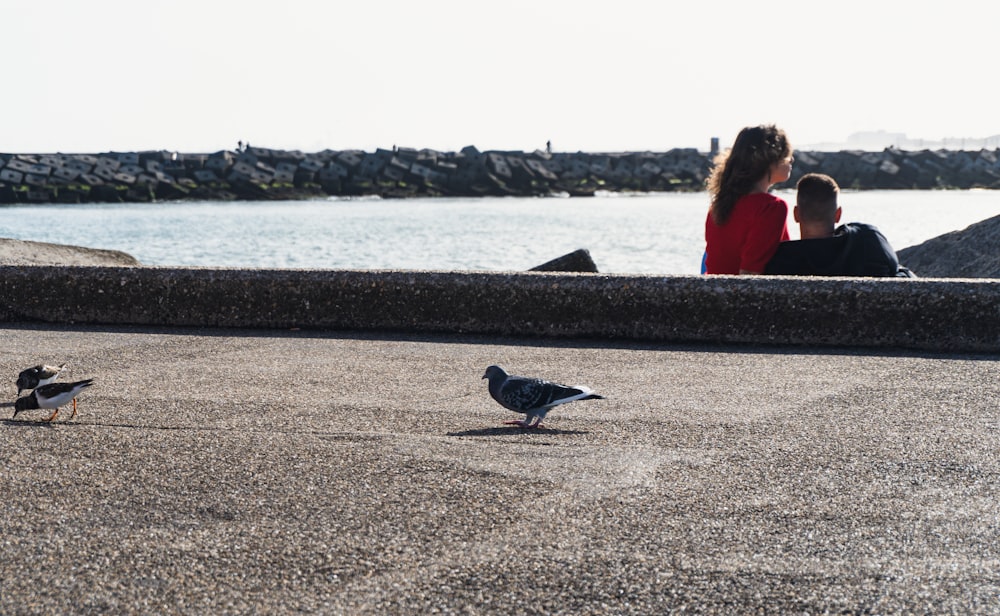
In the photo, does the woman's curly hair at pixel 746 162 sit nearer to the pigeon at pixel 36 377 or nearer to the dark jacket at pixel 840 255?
the dark jacket at pixel 840 255

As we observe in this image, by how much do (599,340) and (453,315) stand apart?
0.87 metres

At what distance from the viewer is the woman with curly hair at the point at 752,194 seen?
18.3 feet

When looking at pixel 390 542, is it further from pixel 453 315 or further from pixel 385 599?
pixel 453 315

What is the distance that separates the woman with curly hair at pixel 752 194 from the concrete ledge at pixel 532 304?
257mm

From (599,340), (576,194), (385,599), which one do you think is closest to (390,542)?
(385,599)

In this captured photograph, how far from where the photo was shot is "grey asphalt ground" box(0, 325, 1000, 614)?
93.1 inches

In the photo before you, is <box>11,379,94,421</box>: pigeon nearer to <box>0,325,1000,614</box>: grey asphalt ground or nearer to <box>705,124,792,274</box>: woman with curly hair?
<box>0,325,1000,614</box>: grey asphalt ground

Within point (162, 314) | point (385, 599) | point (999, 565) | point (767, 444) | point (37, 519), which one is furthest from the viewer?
point (162, 314)

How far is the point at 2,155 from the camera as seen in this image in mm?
55000

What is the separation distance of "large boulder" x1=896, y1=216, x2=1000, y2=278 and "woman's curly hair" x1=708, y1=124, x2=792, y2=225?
3655mm

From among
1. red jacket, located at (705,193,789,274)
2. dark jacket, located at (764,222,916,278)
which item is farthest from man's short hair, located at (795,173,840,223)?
dark jacket, located at (764,222,916,278)

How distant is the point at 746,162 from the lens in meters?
5.58

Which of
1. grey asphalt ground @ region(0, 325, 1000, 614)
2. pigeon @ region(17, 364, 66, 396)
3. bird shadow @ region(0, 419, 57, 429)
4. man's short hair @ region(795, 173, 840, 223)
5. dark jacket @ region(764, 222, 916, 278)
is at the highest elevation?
man's short hair @ region(795, 173, 840, 223)

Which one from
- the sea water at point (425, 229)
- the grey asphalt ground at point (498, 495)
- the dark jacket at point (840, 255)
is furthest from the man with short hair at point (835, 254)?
the sea water at point (425, 229)
